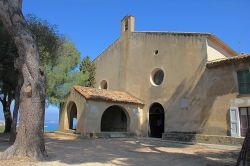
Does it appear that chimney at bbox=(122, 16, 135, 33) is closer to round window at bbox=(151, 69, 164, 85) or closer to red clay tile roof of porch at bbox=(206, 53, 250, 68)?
round window at bbox=(151, 69, 164, 85)

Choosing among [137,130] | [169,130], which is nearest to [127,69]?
[137,130]

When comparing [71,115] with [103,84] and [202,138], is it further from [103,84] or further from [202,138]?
[202,138]

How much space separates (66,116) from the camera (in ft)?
74.4

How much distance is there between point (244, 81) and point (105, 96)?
963 centimetres

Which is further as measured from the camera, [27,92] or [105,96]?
[105,96]

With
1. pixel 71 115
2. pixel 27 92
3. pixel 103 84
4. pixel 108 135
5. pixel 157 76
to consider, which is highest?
pixel 157 76

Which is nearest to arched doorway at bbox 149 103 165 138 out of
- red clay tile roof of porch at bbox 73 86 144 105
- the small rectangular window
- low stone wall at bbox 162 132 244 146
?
red clay tile roof of porch at bbox 73 86 144 105

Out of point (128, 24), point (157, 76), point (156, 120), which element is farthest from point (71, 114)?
point (128, 24)

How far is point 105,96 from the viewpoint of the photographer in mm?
20719

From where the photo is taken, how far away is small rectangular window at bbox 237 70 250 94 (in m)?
16.1

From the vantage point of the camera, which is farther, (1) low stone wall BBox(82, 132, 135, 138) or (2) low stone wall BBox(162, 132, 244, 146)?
(1) low stone wall BBox(82, 132, 135, 138)

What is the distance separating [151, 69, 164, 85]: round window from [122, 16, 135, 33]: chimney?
4952mm

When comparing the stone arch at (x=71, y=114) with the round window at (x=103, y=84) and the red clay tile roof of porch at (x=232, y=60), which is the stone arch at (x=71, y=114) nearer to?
the round window at (x=103, y=84)

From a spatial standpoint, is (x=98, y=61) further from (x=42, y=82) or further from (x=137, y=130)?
(x=42, y=82)
